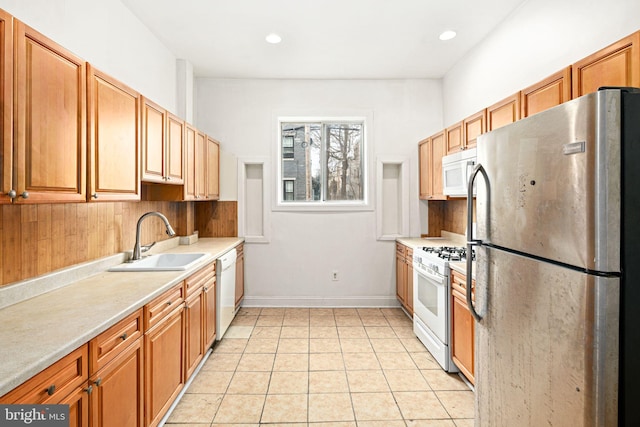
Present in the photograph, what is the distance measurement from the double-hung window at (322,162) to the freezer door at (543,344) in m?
2.99

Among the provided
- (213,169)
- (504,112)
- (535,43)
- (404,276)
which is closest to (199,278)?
(213,169)

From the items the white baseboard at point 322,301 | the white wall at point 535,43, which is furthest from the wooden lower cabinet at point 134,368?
the white wall at point 535,43

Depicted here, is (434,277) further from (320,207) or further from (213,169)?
(213,169)

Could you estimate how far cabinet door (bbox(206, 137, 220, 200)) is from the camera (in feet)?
13.0

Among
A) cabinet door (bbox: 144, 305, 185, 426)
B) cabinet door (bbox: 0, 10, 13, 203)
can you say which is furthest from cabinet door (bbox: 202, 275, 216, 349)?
cabinet door (bbox: 0, 10, 13, 203)

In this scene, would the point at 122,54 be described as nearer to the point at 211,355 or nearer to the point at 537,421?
the point at 211,355

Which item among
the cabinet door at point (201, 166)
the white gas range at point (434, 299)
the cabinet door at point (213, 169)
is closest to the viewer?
the white gas range at point (434, 299)

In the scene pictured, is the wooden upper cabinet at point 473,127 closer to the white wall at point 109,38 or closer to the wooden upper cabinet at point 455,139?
the wooden upper cabinet at point 455,139

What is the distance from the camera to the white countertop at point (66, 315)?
1.08 metres

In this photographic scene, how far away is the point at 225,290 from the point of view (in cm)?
338

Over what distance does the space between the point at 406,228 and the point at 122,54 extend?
11.7 ft

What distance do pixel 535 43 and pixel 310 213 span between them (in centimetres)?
291

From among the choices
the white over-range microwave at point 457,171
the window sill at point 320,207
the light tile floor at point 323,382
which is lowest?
the light tile floor at point 323,382

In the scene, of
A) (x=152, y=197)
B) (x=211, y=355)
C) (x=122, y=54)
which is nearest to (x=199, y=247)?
(x=152, y=197)
